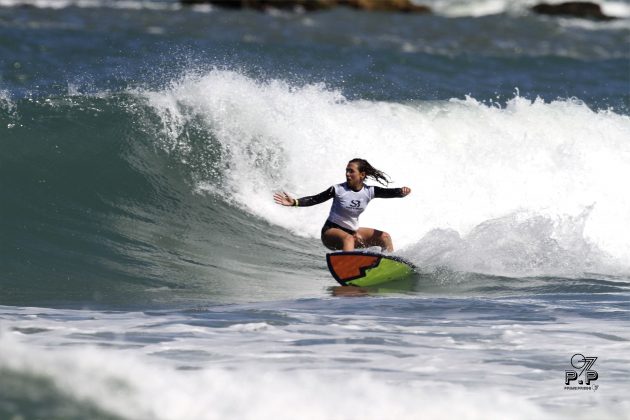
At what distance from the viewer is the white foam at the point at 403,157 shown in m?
14.3

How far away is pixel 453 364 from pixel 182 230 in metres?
5.71

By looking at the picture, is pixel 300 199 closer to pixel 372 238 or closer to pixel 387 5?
pixel 372 238

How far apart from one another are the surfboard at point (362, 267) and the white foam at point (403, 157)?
2995 millimetres

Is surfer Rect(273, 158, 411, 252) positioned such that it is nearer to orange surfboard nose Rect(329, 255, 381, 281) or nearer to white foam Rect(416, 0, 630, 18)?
orange surfboard nose Rect(329, 255, 381, 281)

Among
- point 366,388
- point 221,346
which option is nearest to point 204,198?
point 221,346

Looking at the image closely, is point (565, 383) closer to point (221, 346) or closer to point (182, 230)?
point (221, 346)

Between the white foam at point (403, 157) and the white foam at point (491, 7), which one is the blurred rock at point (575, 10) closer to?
the white foam at point (491, 7)

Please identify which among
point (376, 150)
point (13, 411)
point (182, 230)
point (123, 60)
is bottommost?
point (13, 411)

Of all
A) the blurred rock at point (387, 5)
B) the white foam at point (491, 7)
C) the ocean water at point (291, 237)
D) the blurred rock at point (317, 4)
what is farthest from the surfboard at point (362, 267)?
the white foam at point (491, 7)

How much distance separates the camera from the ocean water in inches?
267

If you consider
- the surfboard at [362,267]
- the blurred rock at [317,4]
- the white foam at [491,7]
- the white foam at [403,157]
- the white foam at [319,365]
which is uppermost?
the white foam at [491,7]

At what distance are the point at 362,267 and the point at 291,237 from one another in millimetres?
2873

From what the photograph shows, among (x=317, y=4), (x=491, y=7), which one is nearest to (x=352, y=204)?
(x=317, y=4)

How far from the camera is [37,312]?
8.68 m
